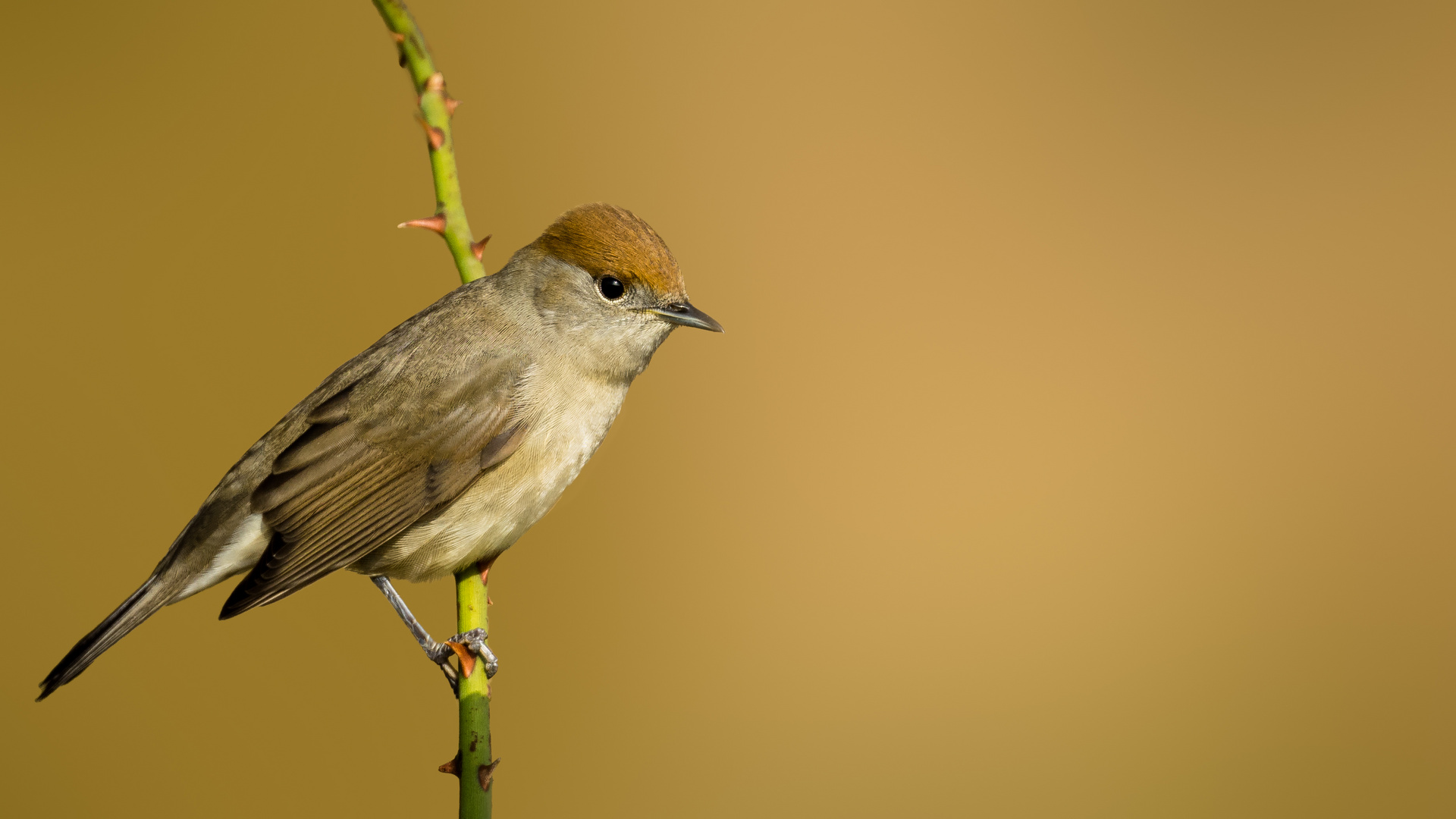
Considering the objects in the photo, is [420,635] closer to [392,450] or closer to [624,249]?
[392,450]

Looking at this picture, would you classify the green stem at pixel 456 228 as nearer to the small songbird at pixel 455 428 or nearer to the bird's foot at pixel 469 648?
the bird's foot at pixel 469 648

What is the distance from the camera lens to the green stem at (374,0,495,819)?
180cm

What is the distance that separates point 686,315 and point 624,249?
225 millimetres

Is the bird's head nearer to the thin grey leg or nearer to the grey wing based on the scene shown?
the grey wing

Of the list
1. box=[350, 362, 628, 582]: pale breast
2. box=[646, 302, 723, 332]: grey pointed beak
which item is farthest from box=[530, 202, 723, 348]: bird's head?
box=[350, 362, 628, 582]: pale breast

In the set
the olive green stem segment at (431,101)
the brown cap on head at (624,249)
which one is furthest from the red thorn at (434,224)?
the brown cap on head at (624,249)

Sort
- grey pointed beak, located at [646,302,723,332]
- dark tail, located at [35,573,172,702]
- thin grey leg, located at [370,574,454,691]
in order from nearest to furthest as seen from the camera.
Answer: dark tail, located at [35,573,172,702] < grey pointed beak, located at [646,302,723,332] < thin grey leg, located at [370,574,454,691]

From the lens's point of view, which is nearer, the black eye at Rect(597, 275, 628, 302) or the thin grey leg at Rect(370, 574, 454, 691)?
the black eye at Rect(597, 275, 628, 302)

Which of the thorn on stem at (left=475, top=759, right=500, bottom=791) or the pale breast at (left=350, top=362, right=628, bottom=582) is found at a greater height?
the pale breast at (left=350, top=362, right=628, bottom=582)

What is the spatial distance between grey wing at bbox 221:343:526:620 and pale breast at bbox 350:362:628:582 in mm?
37

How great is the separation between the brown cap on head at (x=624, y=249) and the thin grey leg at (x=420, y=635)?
42.2 inches

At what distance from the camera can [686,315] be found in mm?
2469

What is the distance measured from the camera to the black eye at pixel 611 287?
2533 millimetres

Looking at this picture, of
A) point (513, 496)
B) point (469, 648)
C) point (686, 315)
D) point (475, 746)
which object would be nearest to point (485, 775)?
point (475, 746)
